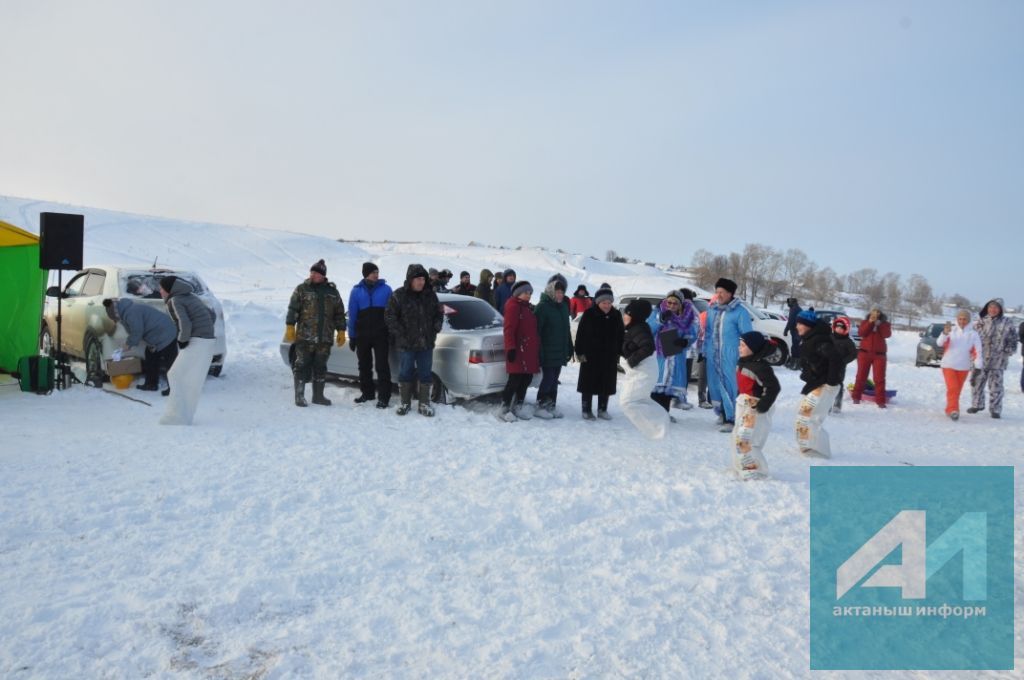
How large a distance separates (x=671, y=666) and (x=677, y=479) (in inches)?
105

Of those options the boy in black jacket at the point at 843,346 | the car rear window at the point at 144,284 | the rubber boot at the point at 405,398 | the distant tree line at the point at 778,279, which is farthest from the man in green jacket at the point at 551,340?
the distant tree line at the point at 778,279

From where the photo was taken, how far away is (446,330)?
8102 millimetres

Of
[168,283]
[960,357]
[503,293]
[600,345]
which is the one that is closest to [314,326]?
[168,283]

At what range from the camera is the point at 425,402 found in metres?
7.62

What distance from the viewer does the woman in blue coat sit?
25.3 feet

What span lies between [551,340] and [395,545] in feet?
14.2

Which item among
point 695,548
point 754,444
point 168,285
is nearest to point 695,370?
point 754,444

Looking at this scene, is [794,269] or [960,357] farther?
[794,269]

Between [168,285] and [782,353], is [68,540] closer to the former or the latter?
[168,285]

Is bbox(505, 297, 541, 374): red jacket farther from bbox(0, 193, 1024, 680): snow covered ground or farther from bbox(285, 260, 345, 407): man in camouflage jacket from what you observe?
bbox(285, 260, 345, 407): man in camouflage jacket

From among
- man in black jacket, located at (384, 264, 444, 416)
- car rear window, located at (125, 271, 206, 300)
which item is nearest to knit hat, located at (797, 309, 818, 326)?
man in black jacket, located at (384, 264, 444, 416)

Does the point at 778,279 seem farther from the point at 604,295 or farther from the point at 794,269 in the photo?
the point at 604,295

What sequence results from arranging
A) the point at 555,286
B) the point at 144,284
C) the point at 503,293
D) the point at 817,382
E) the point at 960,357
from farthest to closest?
1. the point at 503,293
2. the point at 960,357
3. the point at 144,284
4. the point at 555,286
5. the point at 817,382

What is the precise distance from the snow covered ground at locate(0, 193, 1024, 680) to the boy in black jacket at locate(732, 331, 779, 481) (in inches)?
8.3
